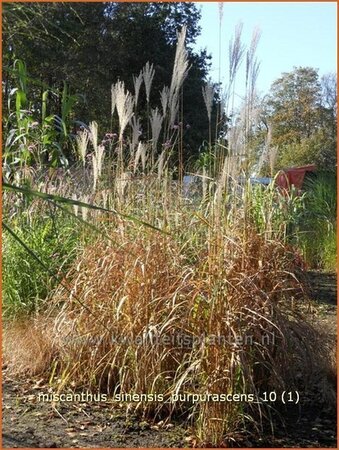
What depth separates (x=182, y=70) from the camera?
3029 millimetres

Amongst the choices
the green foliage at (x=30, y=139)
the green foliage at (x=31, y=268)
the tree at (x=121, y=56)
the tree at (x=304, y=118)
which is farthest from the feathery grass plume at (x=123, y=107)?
the tree at (x=304, y=118)

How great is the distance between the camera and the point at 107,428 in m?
2.91

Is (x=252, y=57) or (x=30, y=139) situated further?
(x=30, y=139)

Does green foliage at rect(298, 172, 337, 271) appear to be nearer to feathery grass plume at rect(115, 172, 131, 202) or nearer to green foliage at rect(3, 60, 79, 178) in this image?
green foliage at rect(3, 60, 79, 178)

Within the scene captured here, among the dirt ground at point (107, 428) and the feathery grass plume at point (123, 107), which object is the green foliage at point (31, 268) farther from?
the feathery grass plume at point (123, 107)

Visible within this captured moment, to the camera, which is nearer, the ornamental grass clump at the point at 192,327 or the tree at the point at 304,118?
the ornamental grass clump at the point at 192,327

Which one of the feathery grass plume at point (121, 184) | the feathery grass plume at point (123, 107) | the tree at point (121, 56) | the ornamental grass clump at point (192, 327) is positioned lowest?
the ornamental grass clump at point (192, 327)

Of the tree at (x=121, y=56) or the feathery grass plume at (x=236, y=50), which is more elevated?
the tree at (x=121, y=56)

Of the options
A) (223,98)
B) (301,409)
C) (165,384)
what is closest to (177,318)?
(165,384)

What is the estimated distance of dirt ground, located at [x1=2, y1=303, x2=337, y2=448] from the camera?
2.77 meters

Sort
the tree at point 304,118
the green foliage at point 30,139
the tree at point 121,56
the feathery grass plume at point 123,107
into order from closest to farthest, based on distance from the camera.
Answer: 1. the feathery grass plume at point 123,107
2. the green foliage at point 30,139
3. the tree at point 121,56
4. the tree at point 304,118

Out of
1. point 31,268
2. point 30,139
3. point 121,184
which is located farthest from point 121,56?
point 121,184

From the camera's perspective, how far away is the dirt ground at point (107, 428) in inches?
109

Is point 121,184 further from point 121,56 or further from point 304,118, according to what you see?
point 304,118
